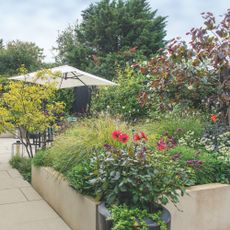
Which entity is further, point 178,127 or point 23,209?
point 178,127

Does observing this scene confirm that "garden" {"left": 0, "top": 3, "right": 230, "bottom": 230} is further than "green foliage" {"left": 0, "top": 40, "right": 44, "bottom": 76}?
No

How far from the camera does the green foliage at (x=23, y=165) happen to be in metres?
5.75

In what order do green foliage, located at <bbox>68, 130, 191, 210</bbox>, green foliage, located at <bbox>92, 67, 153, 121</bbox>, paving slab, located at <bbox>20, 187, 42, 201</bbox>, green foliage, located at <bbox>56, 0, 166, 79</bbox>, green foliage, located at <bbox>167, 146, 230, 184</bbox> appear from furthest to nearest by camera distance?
1. green foliage, located at <bbox>56, 0, 166, 79</bbox>
2. green foliage, located at <bbox>92, 67, 153, 121</bbox>
3. paving slab, located at <bbox>20, 187, 42, 201</bbox>
4. green foliage, located at <bbox>167, 146, 230, 184</bbox>
5. green foliage, located at <bbox>68, 130, 191, 210</bbox>

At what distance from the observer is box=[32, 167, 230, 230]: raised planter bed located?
3.17 m

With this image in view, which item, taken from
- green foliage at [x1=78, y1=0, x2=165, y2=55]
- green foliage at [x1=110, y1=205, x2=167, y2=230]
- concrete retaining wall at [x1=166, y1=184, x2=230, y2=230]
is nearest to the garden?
green foliage at [x1=110, y1=205, x2=167, y2=230]

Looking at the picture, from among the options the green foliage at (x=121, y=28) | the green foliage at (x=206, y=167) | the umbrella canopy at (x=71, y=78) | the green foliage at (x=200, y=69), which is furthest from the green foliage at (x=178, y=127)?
the green foliage at (x=121, y=28)

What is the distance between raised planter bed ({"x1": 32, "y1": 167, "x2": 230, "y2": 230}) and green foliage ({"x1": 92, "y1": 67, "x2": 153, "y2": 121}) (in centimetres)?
386

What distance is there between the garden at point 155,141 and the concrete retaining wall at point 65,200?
0.09m

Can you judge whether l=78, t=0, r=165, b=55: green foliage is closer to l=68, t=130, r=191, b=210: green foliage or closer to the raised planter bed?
the raised planter bed

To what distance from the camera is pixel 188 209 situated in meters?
3.30

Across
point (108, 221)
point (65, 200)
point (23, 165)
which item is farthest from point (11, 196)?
point (108, 221)

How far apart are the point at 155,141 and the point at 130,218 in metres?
1.84

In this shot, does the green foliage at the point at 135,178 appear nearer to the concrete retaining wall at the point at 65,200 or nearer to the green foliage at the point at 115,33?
the concrete retaining wall at the point at 65,200

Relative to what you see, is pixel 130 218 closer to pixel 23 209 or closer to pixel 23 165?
pixel 23 209
